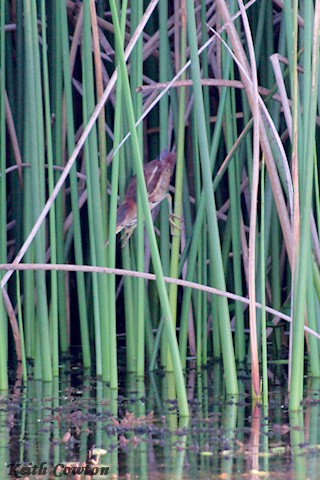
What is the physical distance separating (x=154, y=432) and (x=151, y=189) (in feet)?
4.46

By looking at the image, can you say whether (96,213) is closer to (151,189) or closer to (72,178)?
(72,178)

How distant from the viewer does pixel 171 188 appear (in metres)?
4.36

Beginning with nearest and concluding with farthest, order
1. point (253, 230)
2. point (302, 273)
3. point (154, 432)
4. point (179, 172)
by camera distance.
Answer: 1. point (154, 432)
2. point (302, 273)
3. point (253, 230)
4. point (179, 172)

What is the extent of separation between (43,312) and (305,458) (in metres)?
1.38

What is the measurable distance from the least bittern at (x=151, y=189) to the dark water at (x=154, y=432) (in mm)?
607

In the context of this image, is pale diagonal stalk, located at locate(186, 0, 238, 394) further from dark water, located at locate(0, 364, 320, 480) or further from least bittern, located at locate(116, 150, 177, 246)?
least bittern, located at locate(116, 150, 177, 246)

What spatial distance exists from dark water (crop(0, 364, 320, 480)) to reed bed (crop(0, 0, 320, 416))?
0.28 ft

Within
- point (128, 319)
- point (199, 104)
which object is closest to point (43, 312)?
point (128, 319)

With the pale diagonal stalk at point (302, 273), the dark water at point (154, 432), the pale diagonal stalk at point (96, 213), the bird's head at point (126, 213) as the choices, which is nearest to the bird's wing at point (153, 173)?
the bird's head at point (126, 213)

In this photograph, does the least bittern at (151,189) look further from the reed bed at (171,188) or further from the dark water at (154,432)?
the dark water at (154,432)

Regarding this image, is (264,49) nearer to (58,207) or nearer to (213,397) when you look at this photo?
(58,207)

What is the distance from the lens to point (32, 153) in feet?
11.7

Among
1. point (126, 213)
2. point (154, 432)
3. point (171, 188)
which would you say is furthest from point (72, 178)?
point (154, 432)

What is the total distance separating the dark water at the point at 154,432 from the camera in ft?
7.73
